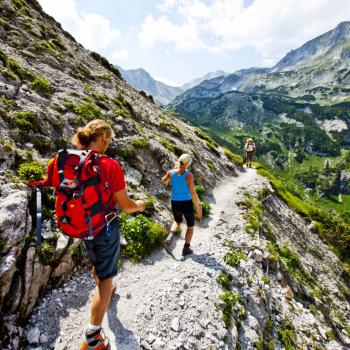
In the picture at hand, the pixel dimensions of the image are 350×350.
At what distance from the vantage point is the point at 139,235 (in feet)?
45.2

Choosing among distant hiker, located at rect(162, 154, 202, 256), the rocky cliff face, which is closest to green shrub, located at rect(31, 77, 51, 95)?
the rocky cliff face

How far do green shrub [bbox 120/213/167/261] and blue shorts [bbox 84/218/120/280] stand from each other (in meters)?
5.74

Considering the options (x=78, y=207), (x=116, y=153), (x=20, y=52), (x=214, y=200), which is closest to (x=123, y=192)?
(x=78, y=207)

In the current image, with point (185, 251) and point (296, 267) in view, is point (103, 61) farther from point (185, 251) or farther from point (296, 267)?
point (185, 251)

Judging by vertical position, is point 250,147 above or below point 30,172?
A: above

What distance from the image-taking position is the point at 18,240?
A: 28.0ft

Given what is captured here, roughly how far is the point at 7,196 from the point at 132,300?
551 centimetres

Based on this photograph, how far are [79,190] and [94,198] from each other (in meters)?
0.36

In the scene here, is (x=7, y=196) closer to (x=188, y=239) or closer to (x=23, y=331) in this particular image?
(x=23, y=331)

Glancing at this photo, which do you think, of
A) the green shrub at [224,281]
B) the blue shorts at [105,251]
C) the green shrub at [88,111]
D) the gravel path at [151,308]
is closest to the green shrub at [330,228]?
the green shrub at [88,111]

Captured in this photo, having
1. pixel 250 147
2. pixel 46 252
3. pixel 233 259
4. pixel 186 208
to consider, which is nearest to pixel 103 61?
pixel 250 147

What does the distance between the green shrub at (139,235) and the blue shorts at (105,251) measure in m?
5.74

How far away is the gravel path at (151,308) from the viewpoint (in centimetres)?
850

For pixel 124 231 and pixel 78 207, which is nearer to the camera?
pixel 78 207
